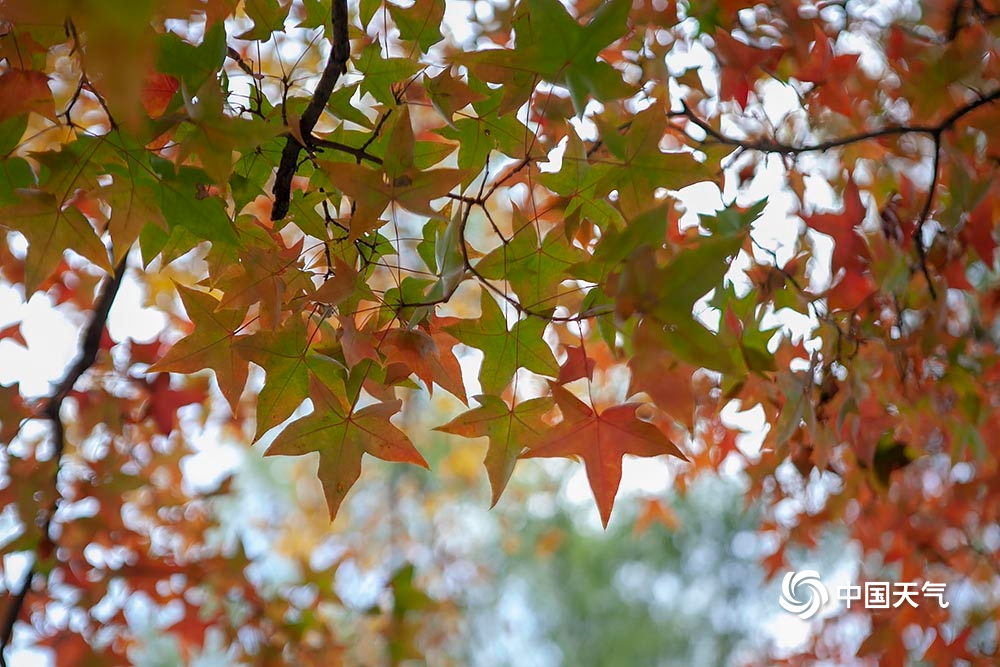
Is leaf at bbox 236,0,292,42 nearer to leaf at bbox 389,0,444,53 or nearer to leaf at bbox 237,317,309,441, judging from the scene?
leaf at bbox 389,0,444,53

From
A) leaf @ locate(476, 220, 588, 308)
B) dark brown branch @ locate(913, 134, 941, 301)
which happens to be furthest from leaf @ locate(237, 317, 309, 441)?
dark brown branch @ locate(913, 134, 941, 301)

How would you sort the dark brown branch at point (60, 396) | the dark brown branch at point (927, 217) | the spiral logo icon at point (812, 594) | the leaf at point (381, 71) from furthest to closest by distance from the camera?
the spiral logo icon at point (812, 594) → the dark brown branch at point (60, 396) → the dark brown branch at point (927, 217) → the leaf at point (381, 71)

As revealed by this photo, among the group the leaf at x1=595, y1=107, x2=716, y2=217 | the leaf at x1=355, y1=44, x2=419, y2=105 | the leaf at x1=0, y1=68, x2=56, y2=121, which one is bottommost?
the leaf at x1=595, y1=107, x2=716, y2=217

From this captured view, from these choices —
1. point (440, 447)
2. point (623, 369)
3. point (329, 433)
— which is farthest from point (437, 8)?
point (440, 447)

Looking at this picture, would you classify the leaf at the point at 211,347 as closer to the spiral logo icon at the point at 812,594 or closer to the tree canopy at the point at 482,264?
the tree canopy at the point at 482,264

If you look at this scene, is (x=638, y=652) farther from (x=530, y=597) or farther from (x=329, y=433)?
(x=329, y=433)

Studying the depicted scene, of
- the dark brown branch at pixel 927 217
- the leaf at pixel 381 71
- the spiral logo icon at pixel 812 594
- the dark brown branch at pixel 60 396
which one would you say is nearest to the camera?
the leaf at pixel 381 71

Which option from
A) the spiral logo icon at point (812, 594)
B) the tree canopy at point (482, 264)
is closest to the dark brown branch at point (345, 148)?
the tree canopy at point (482, 264)

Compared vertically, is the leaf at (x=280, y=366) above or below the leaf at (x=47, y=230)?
below

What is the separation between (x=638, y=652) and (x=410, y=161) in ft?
15.7

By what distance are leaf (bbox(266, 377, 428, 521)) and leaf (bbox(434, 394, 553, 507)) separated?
0.15 feet

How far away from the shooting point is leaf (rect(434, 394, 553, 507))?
26.6 inches

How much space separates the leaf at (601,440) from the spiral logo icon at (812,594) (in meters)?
1.13

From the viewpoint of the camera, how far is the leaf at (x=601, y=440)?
635mm
